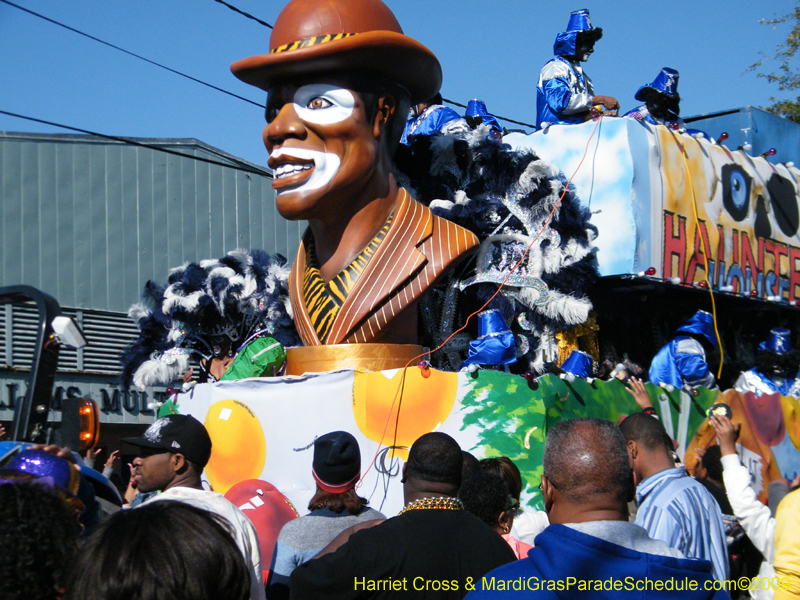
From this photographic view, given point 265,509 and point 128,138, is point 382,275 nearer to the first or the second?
point 265,509

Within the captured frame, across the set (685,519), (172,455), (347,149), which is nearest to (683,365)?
(347,149)

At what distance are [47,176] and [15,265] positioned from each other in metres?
1.44

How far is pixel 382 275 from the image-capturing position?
5.96m

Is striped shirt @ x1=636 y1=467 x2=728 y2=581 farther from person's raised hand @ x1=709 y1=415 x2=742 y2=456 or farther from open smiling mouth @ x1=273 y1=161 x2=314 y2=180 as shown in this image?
open smiling mouth @ x1=273 y1=161 x2=314 y2=180

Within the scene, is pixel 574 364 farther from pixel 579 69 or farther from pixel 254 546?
pixel 254 546

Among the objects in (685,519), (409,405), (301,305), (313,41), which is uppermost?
(313,41)

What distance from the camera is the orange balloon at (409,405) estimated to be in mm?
5105

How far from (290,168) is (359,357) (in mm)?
1465

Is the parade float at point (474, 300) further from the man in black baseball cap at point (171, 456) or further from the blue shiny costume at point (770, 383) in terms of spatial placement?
the man in black baseball cap at point (171, 456)

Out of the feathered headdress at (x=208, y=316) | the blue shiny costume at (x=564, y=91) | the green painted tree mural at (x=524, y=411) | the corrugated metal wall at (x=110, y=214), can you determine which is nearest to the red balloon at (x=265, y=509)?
the green painted tree mural at (x=524, y=411)

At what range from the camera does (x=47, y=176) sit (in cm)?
1246

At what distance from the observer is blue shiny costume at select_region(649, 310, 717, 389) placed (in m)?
7.10

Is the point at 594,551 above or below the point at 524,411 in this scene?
below

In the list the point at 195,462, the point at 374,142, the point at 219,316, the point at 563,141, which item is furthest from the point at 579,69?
the point at 195,462
